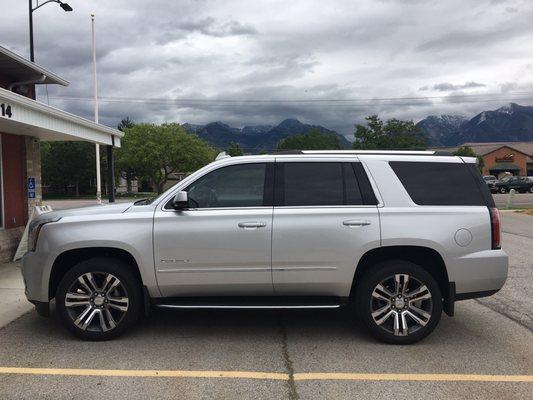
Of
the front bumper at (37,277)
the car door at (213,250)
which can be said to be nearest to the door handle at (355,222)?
the car door at (213,250)

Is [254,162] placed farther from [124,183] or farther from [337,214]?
[124,183]

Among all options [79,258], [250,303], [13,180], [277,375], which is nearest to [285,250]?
[250,303]

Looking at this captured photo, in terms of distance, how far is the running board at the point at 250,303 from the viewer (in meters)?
5.05

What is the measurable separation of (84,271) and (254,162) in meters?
2.00

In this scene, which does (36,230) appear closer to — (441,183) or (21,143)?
(441,183)

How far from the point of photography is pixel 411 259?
5305 millimetres

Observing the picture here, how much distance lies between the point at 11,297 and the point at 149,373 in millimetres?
3618

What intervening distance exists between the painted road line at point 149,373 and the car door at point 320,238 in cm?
99

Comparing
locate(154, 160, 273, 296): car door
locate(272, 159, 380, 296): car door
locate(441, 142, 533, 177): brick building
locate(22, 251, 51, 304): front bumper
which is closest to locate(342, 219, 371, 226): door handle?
locate(272, 159, 380, 296): car door

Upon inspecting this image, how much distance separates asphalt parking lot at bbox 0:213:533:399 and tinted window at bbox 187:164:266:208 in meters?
1.39

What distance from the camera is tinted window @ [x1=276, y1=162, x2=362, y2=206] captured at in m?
5.17

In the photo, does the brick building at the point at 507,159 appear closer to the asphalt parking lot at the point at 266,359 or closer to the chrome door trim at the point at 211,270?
the asphalt parking lot at the point at 266,359

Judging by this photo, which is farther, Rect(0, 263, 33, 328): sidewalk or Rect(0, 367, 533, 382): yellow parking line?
Rect(0, 263, 33, 328): sidewalk

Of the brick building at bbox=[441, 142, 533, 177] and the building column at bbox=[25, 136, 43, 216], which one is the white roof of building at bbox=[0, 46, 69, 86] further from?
the brick building at bbox=[441, 142, 533, 177]
